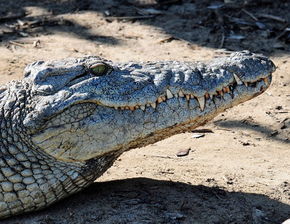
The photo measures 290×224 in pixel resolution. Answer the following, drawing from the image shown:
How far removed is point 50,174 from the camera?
356 cm

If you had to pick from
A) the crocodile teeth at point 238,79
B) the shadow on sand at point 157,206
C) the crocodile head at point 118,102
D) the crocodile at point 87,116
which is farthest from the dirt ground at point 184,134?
the crocodile teeth at point 238,79

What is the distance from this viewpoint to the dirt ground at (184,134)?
12.1ft

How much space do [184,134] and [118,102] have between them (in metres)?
1.64

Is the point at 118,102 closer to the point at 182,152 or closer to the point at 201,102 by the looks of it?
the point at 201,102

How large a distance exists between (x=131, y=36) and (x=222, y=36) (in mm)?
1032

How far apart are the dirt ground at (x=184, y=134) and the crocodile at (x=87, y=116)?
8.1 inches

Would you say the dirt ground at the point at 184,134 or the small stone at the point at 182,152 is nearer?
the dirt ground at the point at 184,134

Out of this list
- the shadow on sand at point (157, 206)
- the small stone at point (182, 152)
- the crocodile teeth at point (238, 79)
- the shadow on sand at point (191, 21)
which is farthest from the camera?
the shadow on sand at point (191, 21)

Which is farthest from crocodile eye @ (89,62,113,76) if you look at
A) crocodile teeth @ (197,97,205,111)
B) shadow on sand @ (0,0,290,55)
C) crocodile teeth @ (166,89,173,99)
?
shadow on sand @ (0,0,290,55)

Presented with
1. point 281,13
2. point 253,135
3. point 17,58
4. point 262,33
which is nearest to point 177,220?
point 253,135

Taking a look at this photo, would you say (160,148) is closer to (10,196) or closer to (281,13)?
(10,196)

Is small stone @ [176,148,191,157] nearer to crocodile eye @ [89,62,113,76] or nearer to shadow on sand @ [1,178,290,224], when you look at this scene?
shadow on sand @ [1,178,290,224]

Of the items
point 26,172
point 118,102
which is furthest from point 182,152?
point 26,172

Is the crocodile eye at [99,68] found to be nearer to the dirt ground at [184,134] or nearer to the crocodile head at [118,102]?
the crocodile head at [118,102]
